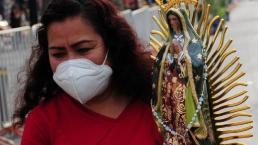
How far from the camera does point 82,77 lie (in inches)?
73.8

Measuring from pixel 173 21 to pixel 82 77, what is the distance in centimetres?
41

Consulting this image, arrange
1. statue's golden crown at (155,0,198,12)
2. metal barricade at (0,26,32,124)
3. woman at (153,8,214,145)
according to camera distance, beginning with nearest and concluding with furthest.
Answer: woman at (153,8,214,145)
statue's golden crown at (155,0,198,12)
metal barricade at (0,26,32,124)

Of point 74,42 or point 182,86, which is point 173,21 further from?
point 74,42

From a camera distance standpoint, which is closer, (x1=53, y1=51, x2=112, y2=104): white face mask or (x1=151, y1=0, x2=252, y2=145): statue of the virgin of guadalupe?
(x1=151, y1=0, x2=252, y2=145): statue of the virgin of guadalupe

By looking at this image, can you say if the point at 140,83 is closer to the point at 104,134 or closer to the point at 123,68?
the point at 123,68

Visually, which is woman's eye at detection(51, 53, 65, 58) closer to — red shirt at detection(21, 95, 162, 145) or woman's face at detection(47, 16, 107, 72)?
woman's face at detection(47, 16, 107, 72)

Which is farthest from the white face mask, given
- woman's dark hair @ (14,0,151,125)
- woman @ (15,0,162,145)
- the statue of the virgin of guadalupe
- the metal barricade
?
the metal barricade

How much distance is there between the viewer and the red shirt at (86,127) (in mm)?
1865

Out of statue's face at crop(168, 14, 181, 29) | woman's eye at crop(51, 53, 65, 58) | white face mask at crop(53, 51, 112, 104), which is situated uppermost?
statue's face at crop(168, 14, 181, 29)

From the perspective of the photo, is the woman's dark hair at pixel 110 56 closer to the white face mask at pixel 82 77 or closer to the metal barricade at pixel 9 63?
the white face mask at pixel 82 77

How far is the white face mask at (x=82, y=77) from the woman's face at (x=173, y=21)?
34 cm

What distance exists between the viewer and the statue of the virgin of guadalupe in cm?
154

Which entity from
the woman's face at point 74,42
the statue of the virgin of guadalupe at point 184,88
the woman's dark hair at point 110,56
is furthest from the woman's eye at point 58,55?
the statue of the virgin of guadalupe at point 184,88

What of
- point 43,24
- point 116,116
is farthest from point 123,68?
point 43,24
